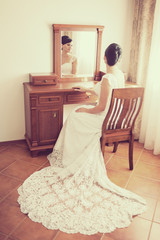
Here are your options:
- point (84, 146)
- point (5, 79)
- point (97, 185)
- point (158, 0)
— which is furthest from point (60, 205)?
point (158, 0)

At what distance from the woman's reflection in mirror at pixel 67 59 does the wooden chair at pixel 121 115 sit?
0.96 m

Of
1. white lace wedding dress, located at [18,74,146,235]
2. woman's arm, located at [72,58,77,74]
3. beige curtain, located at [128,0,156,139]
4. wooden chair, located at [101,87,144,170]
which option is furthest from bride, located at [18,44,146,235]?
beige curtain, located at [128,0,156,139]

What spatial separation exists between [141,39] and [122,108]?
129 cm

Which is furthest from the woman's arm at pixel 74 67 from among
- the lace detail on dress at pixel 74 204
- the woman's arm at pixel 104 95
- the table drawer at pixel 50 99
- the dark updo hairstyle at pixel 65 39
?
the lace detail on dress at pixel 74 204

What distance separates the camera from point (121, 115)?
2389 mm

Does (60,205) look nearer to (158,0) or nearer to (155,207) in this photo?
(155,207)

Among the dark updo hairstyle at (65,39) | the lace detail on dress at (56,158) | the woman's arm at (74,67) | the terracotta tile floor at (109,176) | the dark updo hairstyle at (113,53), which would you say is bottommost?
the terracotta tile floor at (109,176)

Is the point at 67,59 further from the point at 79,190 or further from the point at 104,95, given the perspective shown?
the point at 79,190

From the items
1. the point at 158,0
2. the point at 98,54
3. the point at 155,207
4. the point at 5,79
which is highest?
the point at 158,0

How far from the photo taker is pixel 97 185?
2396 mm

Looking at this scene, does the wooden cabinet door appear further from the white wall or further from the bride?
the white wall

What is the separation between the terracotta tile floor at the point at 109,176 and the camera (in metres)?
1.83

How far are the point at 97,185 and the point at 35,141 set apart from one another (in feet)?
2.99

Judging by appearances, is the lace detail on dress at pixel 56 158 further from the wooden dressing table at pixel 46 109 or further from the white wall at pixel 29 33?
the white wall at pixel 29 33
